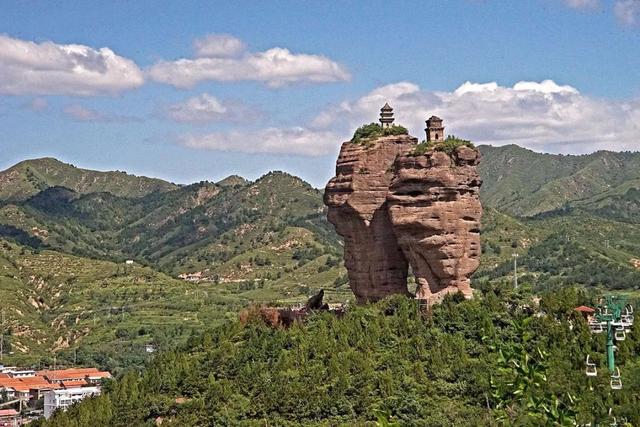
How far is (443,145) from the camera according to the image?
56844mm

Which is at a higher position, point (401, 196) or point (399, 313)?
point (401, 196)

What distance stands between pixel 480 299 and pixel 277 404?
13212 mm

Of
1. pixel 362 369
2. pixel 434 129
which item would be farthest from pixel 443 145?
pixel 362 369

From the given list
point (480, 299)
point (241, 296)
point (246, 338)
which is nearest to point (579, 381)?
point (480, 299)

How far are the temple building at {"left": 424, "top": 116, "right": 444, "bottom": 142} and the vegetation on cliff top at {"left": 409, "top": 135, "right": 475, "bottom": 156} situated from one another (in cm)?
141

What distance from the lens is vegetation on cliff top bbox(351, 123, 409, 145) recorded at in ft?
200

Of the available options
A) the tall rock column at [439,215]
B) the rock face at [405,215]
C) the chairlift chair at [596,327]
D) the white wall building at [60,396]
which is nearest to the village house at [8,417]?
the white wall building at [60,396]

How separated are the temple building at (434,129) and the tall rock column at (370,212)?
157cm

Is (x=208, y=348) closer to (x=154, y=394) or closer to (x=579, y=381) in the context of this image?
(x=154, y=394)

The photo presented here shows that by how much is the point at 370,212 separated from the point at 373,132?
Result: 492 centimetres

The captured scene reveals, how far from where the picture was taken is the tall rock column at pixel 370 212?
2368 inches

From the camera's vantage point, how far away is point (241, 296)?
169250mm

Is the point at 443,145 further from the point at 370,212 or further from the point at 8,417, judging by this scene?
the point at 8,417

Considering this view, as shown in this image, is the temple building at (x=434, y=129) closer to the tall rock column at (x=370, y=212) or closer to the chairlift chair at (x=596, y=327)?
the tall rock column at (x=370, y=212)
